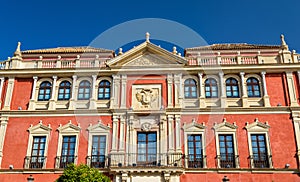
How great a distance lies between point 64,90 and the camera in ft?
77.6

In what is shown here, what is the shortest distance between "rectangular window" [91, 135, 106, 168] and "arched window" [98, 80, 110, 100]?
8.41 feet

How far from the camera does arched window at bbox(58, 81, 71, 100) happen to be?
Result: 23.5 meters

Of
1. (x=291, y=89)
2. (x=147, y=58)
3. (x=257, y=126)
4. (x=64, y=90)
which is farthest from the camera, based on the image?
(x=147, y=58)

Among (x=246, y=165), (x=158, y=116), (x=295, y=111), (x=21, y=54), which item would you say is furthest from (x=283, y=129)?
(x=21, y=54)

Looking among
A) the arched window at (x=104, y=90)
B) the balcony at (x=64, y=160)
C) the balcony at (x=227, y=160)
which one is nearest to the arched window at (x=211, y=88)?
the balcony at (x=227, y=160)

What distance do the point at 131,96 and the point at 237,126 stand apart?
640cm

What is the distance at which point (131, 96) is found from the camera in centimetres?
2308

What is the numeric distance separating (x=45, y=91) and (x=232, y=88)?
1137 centimetres

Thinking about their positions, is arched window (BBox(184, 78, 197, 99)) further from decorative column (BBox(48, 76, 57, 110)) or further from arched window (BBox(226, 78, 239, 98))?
decorative column (BBox(48, 76, 57, 110))

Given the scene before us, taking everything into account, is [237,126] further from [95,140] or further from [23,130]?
[23,130]

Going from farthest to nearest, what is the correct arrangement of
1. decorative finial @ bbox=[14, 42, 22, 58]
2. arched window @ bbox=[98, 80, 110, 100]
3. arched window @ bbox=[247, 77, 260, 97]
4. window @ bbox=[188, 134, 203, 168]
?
1. decorative finial @ bbox=[14, 42, 22, 58]
2. arched window @ bbox=[98, 80, 110, 100]
3. arched window @ bbox=[247, 77, 260, 97]
4. window @ bbox=[188, 134, 203, 168]

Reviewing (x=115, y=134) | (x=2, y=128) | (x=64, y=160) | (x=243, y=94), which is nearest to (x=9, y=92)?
(x=2, y=128)

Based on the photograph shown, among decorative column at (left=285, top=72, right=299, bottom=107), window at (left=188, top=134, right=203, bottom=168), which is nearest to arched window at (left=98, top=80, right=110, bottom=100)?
window at (left=188, top=134, right=203, bottom=168)

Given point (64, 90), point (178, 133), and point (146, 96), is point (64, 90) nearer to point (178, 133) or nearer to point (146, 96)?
point (146, 96)
